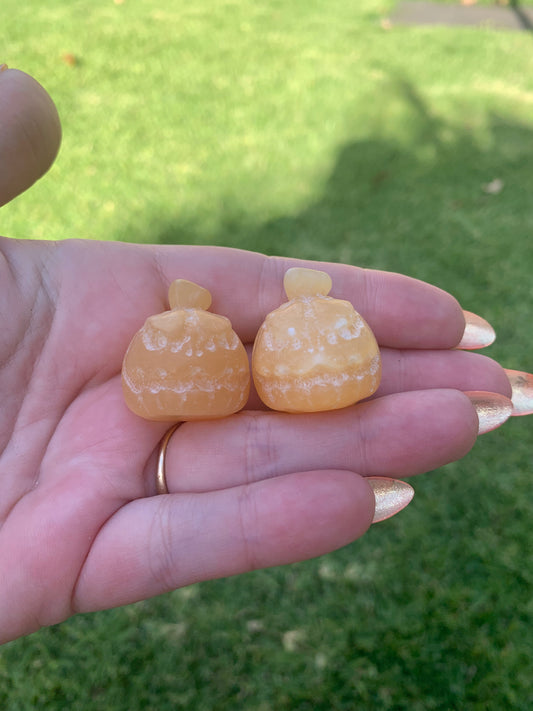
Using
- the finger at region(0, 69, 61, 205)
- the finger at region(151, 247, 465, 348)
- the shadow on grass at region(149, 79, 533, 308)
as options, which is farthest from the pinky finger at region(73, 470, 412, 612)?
the shadow on grass at region(149, 79, 533, 308)

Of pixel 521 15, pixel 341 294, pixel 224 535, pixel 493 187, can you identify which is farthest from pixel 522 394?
pixel 521 15

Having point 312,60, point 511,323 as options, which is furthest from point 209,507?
point 312,60

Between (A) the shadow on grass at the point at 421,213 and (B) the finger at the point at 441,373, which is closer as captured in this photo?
(B) the finger at the point at 441,373

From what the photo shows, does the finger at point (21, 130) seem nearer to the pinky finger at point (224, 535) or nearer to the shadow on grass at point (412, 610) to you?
the pinky finger at point (224, 535)

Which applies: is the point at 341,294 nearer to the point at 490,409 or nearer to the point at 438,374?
the point at 438,374

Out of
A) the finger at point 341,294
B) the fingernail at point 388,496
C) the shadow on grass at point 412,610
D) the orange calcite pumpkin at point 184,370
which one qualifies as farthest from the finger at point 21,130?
the shadow on grass at point 412,610

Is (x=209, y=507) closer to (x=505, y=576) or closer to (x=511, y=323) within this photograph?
(x=505, y=576)

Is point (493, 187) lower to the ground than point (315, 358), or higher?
lower
